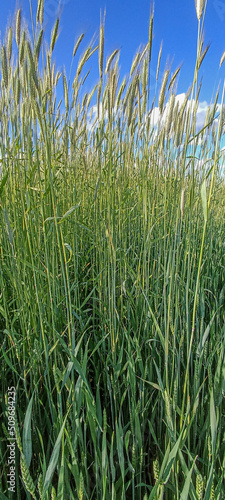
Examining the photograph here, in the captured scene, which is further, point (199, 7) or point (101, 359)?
point (101, 359)

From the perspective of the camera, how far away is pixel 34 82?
709mm

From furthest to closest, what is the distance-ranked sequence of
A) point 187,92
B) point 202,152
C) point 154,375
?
point 202,152 < point 187,92 < point 154,375

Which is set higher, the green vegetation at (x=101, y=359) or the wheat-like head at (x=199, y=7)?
the wheat-like head at (x=199, y=7)

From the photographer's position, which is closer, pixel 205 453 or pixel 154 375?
pixel 205 453

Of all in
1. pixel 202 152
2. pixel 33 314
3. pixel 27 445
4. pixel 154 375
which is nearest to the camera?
pixel 27 445

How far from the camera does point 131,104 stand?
1130mm

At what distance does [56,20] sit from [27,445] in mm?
1197

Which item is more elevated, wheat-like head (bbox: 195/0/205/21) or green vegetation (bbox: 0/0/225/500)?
wheat-like head (bbox: 195/0/205/21)

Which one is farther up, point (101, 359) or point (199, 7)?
point (199, 7)

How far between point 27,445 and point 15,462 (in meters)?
0.23

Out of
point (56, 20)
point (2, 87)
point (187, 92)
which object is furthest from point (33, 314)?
point (187, 92)

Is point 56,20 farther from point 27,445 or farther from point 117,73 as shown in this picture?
point 27,445

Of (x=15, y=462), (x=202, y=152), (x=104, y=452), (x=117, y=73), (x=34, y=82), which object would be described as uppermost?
(x=117, y=73)

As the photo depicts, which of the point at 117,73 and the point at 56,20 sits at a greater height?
the point at 56,20
